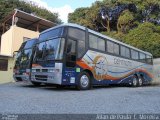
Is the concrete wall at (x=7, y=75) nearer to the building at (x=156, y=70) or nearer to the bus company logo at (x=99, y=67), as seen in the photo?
the bus company logo at (x=99, y=67)

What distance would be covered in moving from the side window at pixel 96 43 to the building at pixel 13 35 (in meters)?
10.8

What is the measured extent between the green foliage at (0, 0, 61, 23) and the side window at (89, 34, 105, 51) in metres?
24.5

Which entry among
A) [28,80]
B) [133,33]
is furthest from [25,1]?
[28,80]

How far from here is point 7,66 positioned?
2184cm

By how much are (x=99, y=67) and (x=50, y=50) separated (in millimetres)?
3331

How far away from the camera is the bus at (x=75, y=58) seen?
11.1m

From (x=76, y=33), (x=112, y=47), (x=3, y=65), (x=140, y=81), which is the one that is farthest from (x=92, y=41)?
(x=3, y=65)

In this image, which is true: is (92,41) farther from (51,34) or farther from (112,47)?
(112,47)

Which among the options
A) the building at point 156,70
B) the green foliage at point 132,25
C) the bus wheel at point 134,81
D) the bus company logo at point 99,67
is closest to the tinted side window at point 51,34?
the bus company logo at point 99,67

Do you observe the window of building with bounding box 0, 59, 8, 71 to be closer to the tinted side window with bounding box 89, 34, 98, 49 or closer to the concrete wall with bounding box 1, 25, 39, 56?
the concrete wall with bounding box 1, 25, 39, 56

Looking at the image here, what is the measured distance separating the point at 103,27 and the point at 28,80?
1002 inches

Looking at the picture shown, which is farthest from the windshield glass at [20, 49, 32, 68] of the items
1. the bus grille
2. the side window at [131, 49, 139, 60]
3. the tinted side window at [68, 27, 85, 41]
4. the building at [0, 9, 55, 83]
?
the side window at [131, 49, 139, 60]

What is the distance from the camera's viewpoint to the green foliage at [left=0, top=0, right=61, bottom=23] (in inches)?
1383

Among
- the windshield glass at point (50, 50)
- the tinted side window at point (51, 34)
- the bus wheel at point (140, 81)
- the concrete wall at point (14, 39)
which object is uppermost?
the concrete wall at point (14, 39)
